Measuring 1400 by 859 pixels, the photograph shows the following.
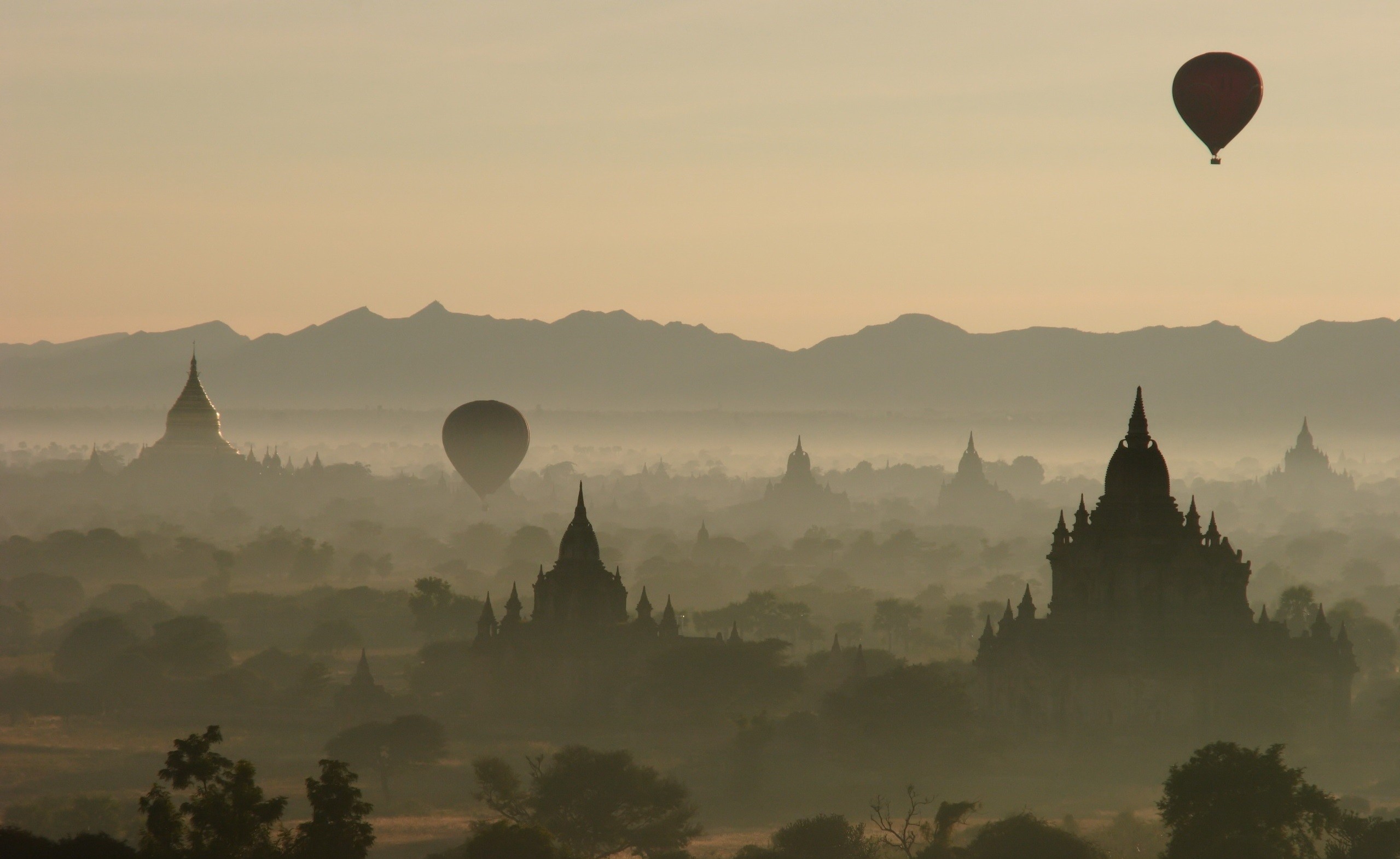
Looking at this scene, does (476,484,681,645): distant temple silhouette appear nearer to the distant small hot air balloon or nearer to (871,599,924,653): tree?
(871,599,924,653): tree

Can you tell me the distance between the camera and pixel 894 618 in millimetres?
109750

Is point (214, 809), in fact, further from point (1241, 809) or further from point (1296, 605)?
point (1296, 605)

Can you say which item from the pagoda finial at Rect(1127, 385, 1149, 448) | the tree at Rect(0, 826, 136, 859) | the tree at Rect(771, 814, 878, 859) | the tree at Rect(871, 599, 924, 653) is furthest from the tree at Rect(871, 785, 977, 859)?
the tree at Rect(871, 599, 924, 653)

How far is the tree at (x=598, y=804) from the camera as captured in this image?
202 ft

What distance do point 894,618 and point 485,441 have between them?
7343 centimetres

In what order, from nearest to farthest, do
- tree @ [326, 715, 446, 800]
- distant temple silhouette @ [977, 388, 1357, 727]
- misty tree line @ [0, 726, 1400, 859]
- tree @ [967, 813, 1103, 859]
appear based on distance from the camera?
misty tree line @ [0, 726, 1400, 859] → tree @ [967, 813, 1103, 859] → tree @ [326, 715, 446, 800] → distant temple silhouette @ [977, 388, 1357, 727]

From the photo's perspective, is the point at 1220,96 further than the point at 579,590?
No

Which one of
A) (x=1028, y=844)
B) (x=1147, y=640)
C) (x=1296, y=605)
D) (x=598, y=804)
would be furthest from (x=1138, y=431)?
(x=598, y=804)

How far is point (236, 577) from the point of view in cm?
16025

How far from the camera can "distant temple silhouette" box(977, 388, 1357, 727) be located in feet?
251

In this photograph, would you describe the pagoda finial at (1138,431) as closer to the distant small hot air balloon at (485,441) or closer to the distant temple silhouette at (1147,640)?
the distant temple silhouette at (1147,640)

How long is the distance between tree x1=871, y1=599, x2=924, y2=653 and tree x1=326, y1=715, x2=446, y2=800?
4139 centimetres

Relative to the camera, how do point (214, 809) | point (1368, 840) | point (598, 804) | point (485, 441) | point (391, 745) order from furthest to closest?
point (485, 441), point (391, 745), point (598, 804), point (1368, 840), point (214, 809)

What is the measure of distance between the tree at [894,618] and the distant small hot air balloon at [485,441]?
69.2m
